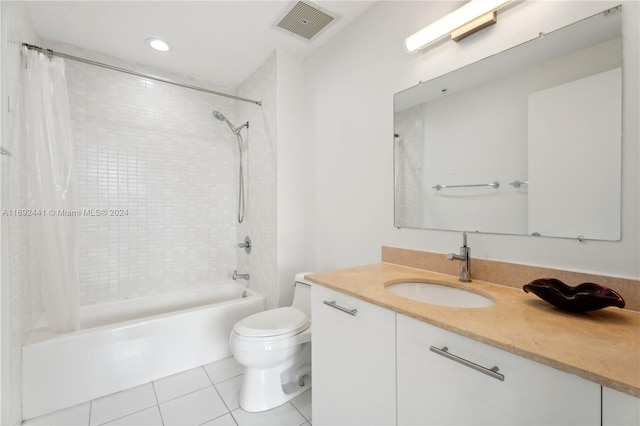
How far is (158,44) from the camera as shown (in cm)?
211

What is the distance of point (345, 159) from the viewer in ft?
6.25

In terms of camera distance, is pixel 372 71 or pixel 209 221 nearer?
pixel 372 71

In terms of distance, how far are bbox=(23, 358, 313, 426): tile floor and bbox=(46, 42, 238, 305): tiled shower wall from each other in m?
0.89

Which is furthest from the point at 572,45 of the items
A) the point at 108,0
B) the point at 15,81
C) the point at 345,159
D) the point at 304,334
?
the point at 15,81

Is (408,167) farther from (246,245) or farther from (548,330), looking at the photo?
(246,245)

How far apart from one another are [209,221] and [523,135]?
2.57 m

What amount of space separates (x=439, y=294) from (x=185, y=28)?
2335mm

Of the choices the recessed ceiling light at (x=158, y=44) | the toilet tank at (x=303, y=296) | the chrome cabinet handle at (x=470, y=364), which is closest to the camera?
the chrome cabinet handle at (x=470, y=364)

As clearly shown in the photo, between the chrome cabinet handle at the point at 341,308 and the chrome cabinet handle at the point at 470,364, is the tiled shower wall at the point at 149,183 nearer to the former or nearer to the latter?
the chrome cabinet handle at the point at 341,308

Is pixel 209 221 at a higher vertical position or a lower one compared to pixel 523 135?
lower

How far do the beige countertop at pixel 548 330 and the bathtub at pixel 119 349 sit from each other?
4.74ft

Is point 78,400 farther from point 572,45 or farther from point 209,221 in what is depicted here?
point 572,45

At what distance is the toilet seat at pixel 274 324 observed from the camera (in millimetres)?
1538

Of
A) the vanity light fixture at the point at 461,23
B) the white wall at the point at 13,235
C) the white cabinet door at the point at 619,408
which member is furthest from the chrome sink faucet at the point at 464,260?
the white wall at the point at 13,235
